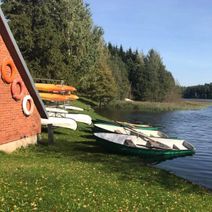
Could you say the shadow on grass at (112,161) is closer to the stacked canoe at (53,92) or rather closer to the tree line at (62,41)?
the stacked canoe at (53,92)

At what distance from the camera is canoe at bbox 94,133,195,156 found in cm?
2777

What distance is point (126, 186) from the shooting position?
15773 millimetres

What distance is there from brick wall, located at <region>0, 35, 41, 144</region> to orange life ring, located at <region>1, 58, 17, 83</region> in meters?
0.21

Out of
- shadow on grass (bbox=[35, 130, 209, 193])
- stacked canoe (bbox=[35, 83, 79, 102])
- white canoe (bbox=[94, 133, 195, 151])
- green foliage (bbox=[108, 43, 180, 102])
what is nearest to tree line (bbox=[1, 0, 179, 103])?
stacked canoe (bbox=[35, 83, 79, 102])

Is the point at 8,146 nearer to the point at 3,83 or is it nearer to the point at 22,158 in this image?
the point at 22,158

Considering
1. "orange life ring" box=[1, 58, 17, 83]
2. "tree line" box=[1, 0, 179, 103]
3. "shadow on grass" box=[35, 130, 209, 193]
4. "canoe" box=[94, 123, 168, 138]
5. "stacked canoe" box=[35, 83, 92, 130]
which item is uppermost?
"tree line" box=[1, 0, 179, 103]

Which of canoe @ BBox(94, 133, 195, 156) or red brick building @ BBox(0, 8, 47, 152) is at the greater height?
red brick building @ BBox(0, 8, 47, 152)

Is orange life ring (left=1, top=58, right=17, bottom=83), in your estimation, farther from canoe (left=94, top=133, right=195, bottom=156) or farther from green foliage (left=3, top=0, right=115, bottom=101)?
green foliage (left=3, top=0, right=115, bottom=101)

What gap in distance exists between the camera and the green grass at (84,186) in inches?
468

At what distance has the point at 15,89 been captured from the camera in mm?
22297

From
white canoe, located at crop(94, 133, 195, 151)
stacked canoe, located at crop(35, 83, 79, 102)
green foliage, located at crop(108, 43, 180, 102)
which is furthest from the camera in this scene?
green foliage, located at crop(108, 43, 180, 102)

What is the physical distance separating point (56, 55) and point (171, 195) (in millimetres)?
35241

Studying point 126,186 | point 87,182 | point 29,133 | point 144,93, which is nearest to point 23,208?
point 87,182

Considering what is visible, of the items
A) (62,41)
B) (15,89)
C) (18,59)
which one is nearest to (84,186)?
(15,89)
